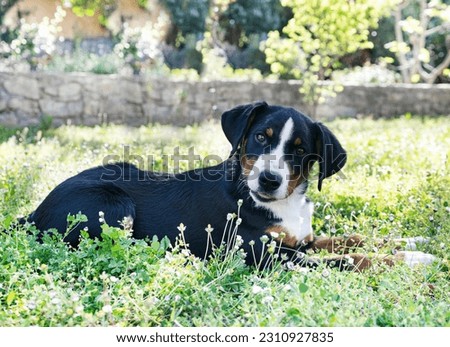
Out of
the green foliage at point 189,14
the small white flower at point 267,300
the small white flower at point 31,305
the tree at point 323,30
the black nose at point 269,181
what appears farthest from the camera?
the green foliage at point 189,14

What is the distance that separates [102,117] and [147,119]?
0.97 meters

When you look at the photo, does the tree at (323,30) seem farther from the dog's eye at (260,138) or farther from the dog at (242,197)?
the dog's eye at (260,138)

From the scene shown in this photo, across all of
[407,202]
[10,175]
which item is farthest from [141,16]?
[407,202]

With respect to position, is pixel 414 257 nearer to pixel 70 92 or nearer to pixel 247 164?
pixel 247 164

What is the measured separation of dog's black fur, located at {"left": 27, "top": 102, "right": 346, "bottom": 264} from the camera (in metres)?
4.91

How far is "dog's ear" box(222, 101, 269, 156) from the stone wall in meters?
8.12

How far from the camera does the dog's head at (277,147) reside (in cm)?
481

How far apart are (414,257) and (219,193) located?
1.57 metres

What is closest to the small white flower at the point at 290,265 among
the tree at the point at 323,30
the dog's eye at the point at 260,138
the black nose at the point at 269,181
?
the black nose at the point at 269,181

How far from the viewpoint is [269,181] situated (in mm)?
4750

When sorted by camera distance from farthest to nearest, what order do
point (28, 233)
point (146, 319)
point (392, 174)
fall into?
1. point (392, 174)
2. point (28, 233)
3. point (146, 319)

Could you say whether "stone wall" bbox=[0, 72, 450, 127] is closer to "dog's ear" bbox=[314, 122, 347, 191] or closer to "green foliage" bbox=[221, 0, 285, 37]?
"green foliage" bbox=[221, 0, 285, 37]
